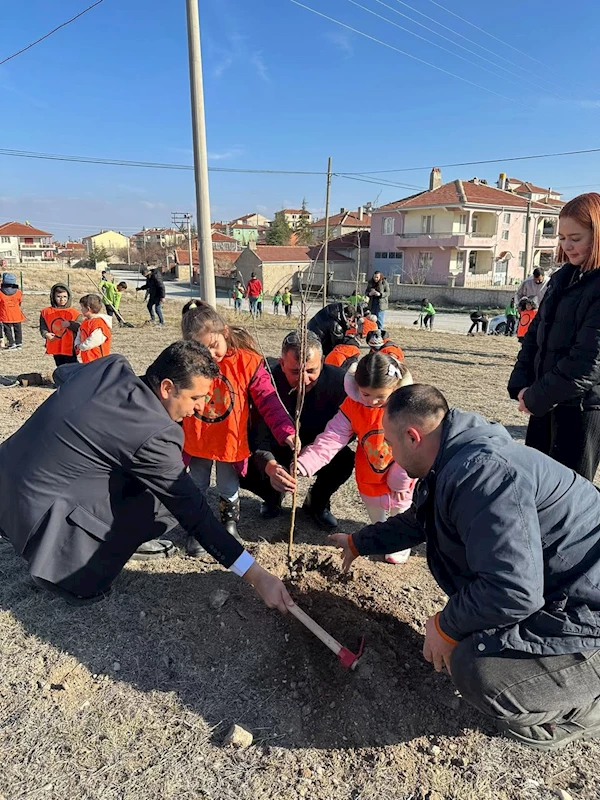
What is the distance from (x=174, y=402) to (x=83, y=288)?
27.1 m

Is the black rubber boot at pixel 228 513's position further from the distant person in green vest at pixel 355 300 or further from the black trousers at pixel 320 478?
the distant person in green vest at pixel 355 300

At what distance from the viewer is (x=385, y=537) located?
244 centimetres

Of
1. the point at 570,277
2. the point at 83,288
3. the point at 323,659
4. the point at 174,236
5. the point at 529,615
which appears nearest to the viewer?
the point at 529,615

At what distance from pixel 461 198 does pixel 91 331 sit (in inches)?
1483

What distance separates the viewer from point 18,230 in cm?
8531

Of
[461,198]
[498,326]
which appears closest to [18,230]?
[461,198]

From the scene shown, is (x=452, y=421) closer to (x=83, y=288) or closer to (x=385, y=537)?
(x=385, y=537)

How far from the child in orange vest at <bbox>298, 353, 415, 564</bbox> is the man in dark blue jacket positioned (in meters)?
1.08

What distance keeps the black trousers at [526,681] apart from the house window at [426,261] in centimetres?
4109

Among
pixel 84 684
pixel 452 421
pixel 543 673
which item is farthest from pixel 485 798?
pixel 84 684

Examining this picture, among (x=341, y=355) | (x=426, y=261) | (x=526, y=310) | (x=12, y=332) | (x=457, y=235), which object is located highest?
(x=457, y=235)

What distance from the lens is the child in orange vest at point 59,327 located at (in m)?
7.18

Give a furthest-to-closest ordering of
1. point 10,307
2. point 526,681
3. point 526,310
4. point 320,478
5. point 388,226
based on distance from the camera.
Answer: point 388,226, point 10,307, point 526,310, point 320,478, point 526,681

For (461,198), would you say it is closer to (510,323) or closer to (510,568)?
(510,323)
